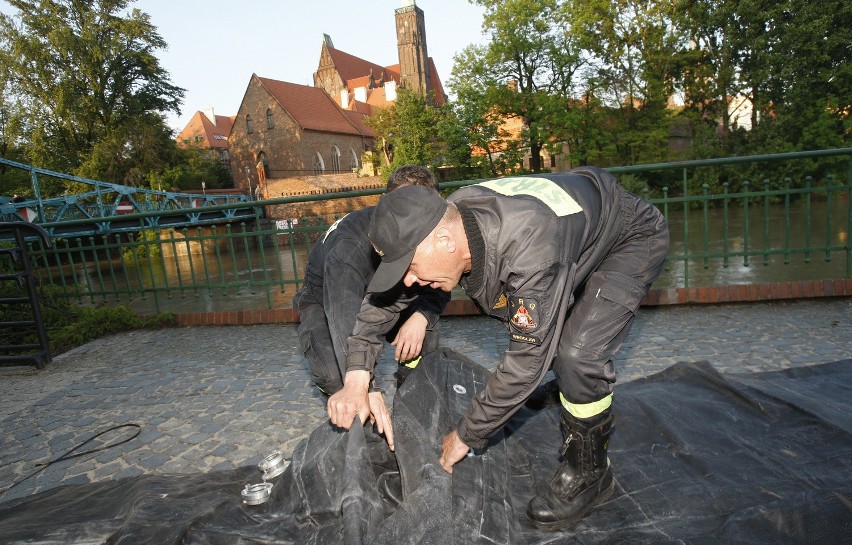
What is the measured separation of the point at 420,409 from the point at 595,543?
83 centimetres

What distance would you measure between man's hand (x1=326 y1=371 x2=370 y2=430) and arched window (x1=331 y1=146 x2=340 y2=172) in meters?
56.9

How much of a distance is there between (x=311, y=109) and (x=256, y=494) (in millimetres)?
59540

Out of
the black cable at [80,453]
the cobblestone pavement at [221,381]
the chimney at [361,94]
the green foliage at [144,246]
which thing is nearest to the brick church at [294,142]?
the chimney at [361,94]

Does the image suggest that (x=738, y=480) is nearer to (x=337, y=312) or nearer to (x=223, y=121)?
(x=337, y=312)

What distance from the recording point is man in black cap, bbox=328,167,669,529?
1.83m

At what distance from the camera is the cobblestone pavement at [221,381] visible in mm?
3496

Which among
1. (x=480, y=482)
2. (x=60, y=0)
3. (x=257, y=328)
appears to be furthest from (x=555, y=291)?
(x=60, y=0)

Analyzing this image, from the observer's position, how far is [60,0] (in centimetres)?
3512

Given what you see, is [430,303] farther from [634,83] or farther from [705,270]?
[634,83]

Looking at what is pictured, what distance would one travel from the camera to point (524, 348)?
6.06 feet

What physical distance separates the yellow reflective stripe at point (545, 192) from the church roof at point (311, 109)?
175ft

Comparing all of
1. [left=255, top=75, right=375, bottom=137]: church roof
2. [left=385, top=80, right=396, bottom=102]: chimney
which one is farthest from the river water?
[left=385, top=80, right=396, bottom=102]: chimney

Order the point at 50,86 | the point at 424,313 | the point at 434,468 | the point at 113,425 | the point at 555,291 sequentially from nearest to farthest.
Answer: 1. the point at 555,291
2. the point at 434,468
3. the point at 424,313
4. the point at 113,425
5. the point at 50,86

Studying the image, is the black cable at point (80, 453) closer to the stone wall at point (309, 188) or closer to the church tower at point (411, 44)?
the stone wall at point (309, 188)
